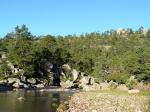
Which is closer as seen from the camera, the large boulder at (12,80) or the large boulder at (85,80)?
the large boulder at (12,80)

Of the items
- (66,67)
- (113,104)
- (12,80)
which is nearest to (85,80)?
(66,67)

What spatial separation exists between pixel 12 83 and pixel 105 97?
220 feet

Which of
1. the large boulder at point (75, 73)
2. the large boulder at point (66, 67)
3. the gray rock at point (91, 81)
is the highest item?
the large boulder at point (66, 67)

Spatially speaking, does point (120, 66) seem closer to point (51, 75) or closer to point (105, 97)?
point (51, 75)

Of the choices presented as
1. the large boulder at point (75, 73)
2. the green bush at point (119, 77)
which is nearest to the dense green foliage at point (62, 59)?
the green bush at point (119, 77)

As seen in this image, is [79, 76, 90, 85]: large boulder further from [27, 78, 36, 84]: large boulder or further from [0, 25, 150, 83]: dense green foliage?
[27, 78, 36, 84]: large boulder

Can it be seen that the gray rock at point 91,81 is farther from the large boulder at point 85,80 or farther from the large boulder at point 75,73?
the large boulder at point 75,73

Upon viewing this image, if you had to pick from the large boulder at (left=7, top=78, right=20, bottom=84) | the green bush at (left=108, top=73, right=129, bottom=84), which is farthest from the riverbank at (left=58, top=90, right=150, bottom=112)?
the green bush at (left=108, top=73, right=129, bottom=84)

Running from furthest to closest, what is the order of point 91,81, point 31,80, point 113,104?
point 91,81
point 31,80
point 113,104

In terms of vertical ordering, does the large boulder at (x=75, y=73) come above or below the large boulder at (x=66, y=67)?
below

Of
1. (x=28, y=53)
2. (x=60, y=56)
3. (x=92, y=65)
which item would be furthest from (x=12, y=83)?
(x=92, y=65)

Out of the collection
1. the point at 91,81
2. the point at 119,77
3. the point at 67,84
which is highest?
the point at 119,77

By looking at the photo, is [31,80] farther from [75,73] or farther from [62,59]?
[62,59]

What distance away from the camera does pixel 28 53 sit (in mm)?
144250
